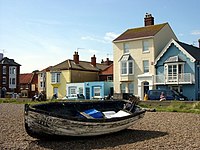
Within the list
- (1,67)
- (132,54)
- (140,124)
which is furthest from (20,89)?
(140,124)

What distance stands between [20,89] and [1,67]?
24.0 ft

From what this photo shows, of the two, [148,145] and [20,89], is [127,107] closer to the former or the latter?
[148,145]

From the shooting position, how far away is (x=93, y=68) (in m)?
55.6

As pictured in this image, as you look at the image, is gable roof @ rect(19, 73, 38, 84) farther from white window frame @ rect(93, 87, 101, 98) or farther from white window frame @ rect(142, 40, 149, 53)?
white window frame @ rect(142, 40, 149, 53)

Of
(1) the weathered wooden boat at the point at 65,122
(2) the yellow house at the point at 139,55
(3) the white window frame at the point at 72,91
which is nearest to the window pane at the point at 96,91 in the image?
(2) the yellow house at the point at 139,55

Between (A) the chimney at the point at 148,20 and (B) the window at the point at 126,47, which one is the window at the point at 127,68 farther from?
(A) the chimney at the point at 148,20

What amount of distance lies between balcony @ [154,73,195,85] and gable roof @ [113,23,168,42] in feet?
19.1

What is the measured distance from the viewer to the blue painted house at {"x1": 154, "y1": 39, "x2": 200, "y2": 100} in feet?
123

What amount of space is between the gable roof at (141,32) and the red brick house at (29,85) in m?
33.0

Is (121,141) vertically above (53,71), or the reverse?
(53,71)

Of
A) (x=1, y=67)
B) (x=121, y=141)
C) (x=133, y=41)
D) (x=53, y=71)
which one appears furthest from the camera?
(x=1, y=67)

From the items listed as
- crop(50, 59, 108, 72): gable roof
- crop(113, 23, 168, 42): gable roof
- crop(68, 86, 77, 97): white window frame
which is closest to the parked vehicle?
crop(113, 23, 168, 42): gable roof

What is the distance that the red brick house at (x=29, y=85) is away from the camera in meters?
73.0

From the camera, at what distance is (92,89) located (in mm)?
47156
